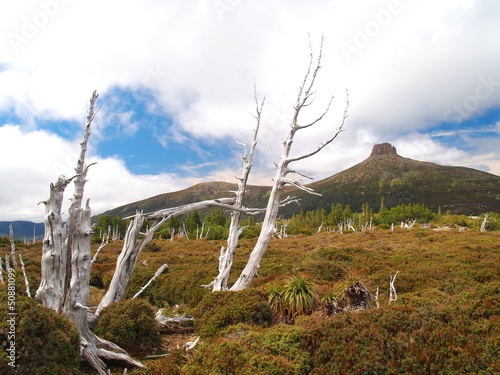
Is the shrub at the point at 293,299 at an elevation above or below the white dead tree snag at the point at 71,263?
below

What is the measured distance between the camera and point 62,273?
577cm

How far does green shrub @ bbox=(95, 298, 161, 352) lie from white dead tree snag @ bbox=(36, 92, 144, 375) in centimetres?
122

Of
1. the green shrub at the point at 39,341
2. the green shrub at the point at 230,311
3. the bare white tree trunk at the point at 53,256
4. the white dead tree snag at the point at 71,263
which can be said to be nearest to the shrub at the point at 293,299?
the green shrub at the point at 230,311

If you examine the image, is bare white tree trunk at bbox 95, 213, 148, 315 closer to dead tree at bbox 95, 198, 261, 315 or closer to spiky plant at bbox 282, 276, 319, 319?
dead tree at bbox 95, 198, 261, 315

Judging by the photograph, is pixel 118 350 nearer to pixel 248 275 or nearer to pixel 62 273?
pixel 62 273

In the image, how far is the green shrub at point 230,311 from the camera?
7266mm

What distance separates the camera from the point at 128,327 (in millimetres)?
7445

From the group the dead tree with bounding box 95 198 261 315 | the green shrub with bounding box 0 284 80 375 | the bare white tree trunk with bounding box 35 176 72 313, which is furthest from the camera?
the dead tree with bounding box 95 198 261 315

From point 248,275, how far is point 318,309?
2.19m

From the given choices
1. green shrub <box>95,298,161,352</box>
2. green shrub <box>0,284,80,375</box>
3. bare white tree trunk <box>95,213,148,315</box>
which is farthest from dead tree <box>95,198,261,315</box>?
green shrub <box>0,284,80,375</box>

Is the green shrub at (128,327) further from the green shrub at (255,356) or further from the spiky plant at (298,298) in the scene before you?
the spiky plant at (298,298)

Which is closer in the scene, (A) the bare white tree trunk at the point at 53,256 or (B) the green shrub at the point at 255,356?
(B) the green shrub at the point at 255,356

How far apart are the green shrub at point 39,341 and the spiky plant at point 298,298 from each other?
523cm

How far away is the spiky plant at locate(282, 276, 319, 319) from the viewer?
27.0 feet
